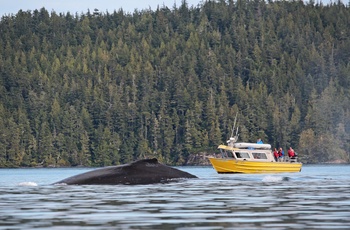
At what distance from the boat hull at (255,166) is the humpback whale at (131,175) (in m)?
38.3

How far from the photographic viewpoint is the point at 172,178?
181 ft

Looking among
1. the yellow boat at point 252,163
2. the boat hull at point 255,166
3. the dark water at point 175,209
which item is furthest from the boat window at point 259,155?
the dark water at point 175,209

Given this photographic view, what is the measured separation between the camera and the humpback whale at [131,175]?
52.3 metres

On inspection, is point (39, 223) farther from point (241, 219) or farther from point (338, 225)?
point (338, 225)

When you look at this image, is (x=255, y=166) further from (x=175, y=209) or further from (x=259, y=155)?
→ (x=175, y=209)

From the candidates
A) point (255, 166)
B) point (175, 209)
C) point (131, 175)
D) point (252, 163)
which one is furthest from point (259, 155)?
point (175, 209)

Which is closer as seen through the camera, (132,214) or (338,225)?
(338,225)

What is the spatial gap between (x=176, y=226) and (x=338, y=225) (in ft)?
14.2

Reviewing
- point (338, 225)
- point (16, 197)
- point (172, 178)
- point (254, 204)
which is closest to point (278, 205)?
point (254, 204)

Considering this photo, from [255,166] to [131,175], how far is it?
42.5 m

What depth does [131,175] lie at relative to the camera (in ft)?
174

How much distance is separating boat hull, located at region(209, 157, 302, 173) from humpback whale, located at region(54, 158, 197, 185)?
38264mm

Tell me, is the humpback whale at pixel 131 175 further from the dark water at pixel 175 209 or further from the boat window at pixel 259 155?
the boat window at pixel 259 155

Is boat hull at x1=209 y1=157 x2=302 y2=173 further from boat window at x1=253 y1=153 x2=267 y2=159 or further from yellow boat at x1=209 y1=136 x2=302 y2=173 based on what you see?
boat window at x1=253 y1=153 x2=267 y2=159
